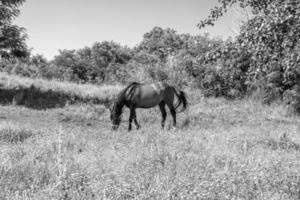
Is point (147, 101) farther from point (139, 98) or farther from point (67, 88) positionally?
point (67, 88)

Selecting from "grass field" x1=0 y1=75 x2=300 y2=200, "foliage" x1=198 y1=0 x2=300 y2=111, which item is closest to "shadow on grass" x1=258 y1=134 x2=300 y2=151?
"grass field" x1=0 y1=75 x2=300 y2=200

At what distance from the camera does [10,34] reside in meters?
14.8

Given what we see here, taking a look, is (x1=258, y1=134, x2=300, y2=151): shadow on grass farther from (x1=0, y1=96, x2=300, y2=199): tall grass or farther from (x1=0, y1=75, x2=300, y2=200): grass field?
(x1=0, y1=96, x2=300, y2=199): tall grass

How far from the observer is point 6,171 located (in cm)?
368

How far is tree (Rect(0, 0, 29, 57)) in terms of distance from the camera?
14742mm

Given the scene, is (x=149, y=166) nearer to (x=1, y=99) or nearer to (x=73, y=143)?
(x=73, y=143)

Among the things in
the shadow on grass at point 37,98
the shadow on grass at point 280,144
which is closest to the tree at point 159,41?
the shadow on grass at point 37,98

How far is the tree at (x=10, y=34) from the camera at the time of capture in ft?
48.4

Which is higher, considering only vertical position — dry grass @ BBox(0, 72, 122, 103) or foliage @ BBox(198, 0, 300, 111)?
foliage @ BBox(198, 0, 300, 111)

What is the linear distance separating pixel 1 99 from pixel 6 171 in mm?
11940

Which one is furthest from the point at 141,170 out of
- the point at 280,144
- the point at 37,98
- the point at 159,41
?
the point at 159,41

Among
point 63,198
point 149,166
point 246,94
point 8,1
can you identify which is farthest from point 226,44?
point 246,94

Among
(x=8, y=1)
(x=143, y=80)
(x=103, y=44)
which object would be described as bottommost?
(x=143, y=80)

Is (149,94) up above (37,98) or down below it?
above
